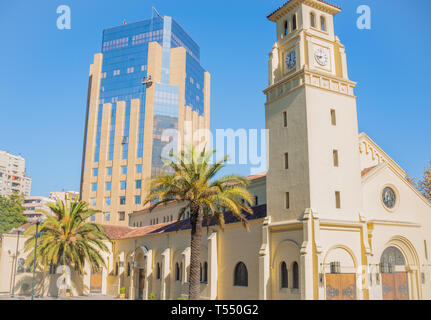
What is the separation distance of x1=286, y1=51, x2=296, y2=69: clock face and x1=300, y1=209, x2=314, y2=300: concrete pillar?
10.8 meters

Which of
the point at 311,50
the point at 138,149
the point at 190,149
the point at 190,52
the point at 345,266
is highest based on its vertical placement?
the point at 190,52

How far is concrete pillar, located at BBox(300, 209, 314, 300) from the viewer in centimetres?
2381

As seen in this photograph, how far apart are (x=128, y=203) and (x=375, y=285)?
193 ft

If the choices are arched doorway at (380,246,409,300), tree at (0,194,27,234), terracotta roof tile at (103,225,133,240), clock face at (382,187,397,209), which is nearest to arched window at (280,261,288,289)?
arched doorway at (380,246,409,300)

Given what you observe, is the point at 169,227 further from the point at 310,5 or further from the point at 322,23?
the point at 310,5

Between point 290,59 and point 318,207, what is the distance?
10896 mm

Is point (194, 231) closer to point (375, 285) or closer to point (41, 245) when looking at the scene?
point (375, 285)

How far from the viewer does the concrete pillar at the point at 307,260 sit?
23812 millimetres

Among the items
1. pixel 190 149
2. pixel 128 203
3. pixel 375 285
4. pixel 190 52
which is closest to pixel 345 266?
pixel 375 285

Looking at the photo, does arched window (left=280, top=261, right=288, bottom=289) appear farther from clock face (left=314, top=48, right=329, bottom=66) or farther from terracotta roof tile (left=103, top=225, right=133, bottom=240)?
terracotta roof tile (left=103, top=225, right=133, bottom=240)

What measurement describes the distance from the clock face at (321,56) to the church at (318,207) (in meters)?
0.09

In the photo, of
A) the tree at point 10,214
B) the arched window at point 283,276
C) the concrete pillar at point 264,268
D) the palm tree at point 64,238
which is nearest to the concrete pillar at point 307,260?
the arched window at point 283,276

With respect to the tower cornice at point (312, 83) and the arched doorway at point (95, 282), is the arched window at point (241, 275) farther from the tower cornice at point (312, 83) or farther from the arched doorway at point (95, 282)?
the arched doorway at point (95, 282)

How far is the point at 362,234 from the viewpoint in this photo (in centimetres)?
2641
